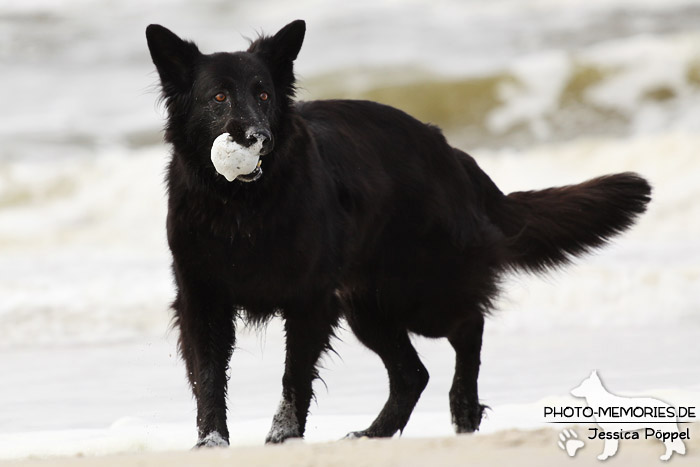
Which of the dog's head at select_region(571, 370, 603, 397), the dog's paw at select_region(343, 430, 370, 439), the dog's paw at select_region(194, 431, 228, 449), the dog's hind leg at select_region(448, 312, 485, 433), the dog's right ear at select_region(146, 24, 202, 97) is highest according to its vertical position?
the dog's right ear at select_region(146, 24, 202, 97)

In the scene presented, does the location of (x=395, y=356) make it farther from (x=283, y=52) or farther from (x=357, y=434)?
(x=283, y=52)

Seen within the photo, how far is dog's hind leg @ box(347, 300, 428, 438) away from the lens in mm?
5309

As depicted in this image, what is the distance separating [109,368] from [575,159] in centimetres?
986

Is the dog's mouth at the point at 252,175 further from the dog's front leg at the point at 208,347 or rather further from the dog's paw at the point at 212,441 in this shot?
the dog's paw at the point at 212,441

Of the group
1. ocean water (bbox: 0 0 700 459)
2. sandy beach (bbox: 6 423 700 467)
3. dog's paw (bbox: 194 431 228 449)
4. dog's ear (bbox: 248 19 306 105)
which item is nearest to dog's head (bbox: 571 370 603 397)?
sandy beach (bbox: 6 423 700 467)

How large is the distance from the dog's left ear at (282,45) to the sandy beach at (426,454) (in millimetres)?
1622

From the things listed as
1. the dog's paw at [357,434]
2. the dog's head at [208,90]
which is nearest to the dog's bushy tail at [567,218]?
the dog's paw at [357,434]

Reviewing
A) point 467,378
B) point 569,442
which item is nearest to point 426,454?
point 569,442

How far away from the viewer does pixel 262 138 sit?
404 centimetres

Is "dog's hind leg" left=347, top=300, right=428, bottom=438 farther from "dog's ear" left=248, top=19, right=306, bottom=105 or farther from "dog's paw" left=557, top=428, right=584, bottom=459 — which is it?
"dog's paw" left=557, top=428, right=584, bottom=459

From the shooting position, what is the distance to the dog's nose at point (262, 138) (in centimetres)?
404

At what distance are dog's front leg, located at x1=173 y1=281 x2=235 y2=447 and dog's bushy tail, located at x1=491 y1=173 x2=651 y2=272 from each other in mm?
1757

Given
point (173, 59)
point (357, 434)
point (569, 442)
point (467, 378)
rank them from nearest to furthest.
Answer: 1. point (569, 442)
2. point (173, 59)
3. point (357, 434)
4. point (467, 378)

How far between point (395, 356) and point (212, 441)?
1.35 meters
